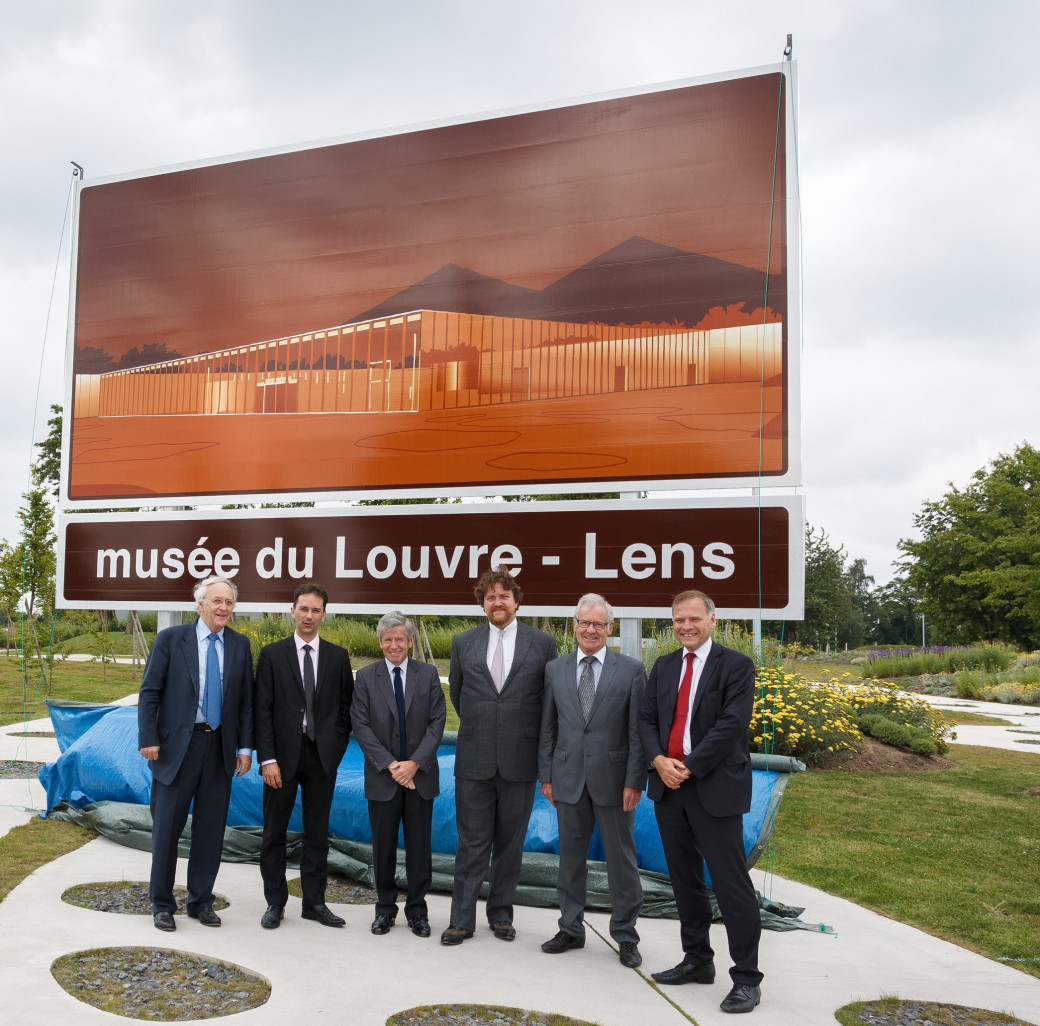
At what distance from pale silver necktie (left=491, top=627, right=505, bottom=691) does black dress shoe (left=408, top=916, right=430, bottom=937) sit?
3.48 feet

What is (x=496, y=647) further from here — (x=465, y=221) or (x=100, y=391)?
(x=100, y=391)

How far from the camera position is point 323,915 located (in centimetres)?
421

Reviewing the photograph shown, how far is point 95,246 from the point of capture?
6.63m

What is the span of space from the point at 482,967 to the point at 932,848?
3.98 meters

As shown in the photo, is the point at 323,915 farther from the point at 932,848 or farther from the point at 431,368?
the point at 932,848

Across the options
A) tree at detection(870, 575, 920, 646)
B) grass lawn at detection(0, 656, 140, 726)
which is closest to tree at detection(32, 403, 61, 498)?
grass lawn at detection(0, 656, 140, 726)

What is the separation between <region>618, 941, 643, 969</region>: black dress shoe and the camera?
3803 mm

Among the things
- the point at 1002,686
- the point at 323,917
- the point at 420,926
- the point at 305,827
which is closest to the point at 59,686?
the point at 305,827

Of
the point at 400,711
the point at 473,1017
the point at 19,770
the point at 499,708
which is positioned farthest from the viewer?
the point at 19,770

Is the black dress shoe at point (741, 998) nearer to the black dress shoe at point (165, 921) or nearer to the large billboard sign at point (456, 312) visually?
the black dress shoe at point (165, 921)

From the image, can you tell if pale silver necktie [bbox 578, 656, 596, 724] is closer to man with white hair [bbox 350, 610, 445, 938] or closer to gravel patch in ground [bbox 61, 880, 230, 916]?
man with white hair [bbox 350, 610, 445, 938]

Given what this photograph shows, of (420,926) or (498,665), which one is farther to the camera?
(498,665)

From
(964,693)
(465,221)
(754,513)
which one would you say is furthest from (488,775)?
Answer: (964,693)

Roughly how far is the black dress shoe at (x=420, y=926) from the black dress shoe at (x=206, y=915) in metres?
0.85
